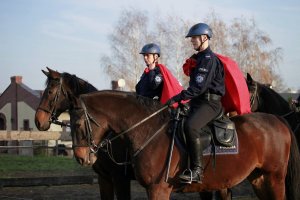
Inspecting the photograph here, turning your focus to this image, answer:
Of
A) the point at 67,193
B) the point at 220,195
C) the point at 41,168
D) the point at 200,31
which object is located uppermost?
the point at 200,31

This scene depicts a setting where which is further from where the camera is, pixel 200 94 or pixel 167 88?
pixel 167 88

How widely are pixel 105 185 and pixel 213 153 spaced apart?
82.2 inches

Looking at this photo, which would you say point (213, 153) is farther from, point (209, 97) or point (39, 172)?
point (39, 172)

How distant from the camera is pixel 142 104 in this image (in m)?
6.77

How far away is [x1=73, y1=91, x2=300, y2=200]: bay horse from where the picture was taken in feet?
21.0

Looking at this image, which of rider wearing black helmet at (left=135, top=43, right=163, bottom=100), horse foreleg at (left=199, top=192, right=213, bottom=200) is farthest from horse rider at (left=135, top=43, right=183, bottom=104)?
horse foreleg at (left=199, top=192, right=213, bottom=200)

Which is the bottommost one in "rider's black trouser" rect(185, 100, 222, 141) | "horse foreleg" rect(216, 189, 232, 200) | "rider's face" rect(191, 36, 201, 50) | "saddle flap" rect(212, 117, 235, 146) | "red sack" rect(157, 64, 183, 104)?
"horse foreleg" rect(216, 189, 232, 200)

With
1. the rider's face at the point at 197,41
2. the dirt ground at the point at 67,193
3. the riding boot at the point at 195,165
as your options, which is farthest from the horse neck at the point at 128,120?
the dirt ground at the point at 67,193

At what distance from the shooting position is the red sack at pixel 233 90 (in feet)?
24.2

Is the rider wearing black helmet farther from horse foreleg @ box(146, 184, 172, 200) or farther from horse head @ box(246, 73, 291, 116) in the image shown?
horse foreleg @ box(146, 184, 172, 200)

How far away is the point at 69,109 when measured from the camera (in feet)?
24.8

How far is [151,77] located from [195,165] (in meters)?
2.85

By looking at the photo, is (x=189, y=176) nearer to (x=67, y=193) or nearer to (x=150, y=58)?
(x=150, y=58)

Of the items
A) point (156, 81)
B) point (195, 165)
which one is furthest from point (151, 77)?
point (195, 165)
